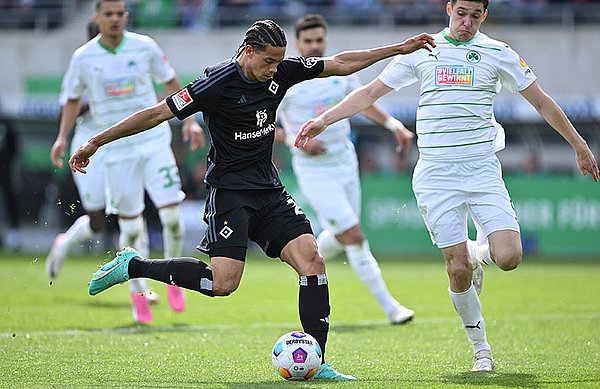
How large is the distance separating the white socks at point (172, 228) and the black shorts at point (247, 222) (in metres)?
3.23

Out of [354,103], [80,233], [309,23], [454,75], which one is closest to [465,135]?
[454,75]

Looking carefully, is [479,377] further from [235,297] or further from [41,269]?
[41,269]

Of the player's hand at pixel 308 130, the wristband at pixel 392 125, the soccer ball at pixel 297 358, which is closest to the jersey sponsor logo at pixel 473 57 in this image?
the player's hand at pixel 308 130

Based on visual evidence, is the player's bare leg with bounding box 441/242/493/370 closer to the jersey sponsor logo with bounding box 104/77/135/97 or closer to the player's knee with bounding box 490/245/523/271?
the player's knee with bounding box 490/245/523/271

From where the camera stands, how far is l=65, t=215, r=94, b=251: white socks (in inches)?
439

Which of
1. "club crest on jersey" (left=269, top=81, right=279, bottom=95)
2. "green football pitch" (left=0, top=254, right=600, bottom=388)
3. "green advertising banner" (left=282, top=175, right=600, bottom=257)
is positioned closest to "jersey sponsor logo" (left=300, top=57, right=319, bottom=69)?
"club crest on jersey" (left=269, top=81, right=279, bottom=95)

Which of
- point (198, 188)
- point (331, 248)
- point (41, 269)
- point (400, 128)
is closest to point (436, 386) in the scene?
point (400, 128)

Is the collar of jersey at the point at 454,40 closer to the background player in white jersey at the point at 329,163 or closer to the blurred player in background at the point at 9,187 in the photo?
the background player in white jersey at the point at 329,163

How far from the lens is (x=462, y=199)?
638cm

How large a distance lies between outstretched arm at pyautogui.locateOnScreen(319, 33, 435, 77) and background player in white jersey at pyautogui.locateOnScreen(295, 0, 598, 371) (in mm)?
282

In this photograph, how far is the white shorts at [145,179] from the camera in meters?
9.35

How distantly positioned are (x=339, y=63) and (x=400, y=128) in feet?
8.79

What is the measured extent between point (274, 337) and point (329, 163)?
2.52 meters

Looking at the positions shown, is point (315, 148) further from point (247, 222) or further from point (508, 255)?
point (508, 255)
